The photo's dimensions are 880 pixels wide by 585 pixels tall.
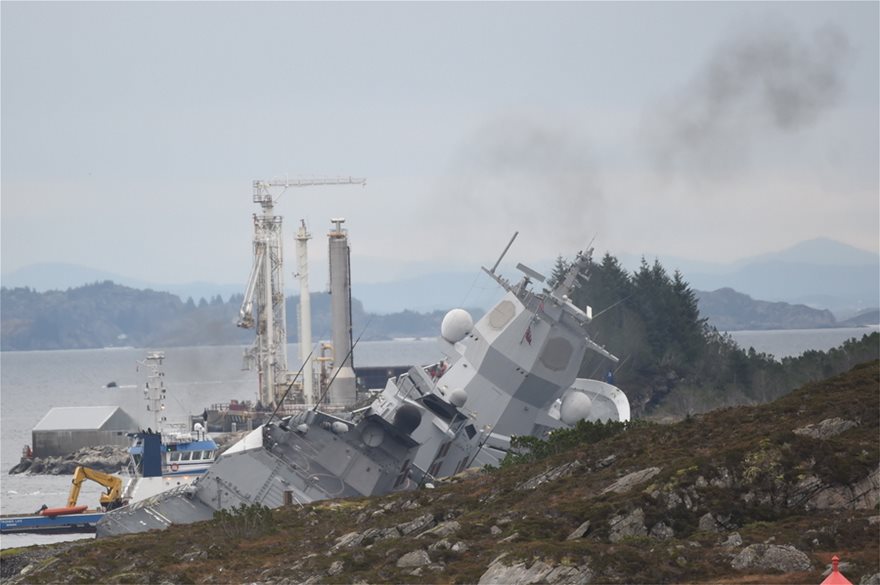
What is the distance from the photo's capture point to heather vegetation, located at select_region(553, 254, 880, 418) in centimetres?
10006

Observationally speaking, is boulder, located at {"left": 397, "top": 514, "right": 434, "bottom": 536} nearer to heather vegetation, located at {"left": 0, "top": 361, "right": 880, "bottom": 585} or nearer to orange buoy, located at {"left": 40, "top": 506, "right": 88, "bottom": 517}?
heather vegetation, located at {"left": 0, "top": 361, "right": 880, "bottom": 585}

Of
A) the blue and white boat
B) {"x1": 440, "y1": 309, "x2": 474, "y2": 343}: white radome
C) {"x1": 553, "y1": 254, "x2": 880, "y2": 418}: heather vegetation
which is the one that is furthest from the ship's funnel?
{"x1": 440, "y1": 309, "x2": 474, "y2": 343}: white radome

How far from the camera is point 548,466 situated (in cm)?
4944

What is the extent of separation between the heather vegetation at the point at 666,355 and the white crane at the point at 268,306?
945 inches

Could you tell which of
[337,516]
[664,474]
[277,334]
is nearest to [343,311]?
[277,334]

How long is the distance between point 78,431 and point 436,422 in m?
64.2

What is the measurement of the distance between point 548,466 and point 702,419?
549cm

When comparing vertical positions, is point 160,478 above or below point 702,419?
below

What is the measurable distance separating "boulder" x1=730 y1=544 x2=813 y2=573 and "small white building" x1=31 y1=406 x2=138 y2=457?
299 feet

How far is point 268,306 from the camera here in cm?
12606

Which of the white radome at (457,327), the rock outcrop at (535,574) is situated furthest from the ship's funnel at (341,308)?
the rock outcrop at (535,574)

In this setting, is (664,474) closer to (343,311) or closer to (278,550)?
(278,550)

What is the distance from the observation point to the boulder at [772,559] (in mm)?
33062

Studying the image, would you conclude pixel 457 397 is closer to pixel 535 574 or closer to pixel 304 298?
pixel 535 574
